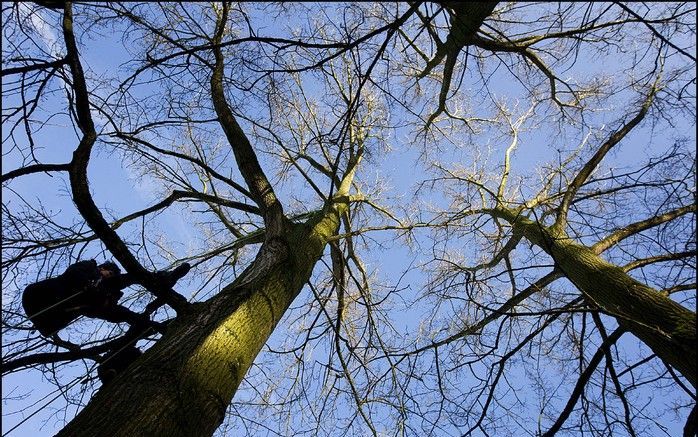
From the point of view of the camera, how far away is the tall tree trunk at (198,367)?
174 centimetres

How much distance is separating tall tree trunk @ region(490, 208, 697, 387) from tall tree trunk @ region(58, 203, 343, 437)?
162 cm

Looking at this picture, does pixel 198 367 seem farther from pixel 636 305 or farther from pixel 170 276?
pixel 636 305

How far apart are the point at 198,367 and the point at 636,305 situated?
2497 millimetres

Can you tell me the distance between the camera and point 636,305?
2.68m

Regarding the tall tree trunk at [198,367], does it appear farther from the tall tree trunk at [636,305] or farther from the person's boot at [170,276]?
the tall tree trunk at [636,305]

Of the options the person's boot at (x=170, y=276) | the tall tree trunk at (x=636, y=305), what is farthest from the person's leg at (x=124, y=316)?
the tall tree trunk at (x=636, y=305)

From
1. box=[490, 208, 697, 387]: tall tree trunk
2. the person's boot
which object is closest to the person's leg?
the person's boot

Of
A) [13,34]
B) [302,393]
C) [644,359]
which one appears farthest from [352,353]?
[13,34]

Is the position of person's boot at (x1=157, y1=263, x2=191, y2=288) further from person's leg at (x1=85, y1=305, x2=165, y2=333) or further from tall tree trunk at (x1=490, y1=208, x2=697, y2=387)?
tall tree trunk at (x1=490, y1=208, x2=697, y2=387)

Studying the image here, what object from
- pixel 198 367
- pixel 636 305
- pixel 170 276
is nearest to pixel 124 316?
pixel 170 276

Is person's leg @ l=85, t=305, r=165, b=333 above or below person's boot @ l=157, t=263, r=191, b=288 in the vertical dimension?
below

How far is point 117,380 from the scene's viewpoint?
1923 millimetres

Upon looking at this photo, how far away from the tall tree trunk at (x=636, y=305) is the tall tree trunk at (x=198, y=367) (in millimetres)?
1618

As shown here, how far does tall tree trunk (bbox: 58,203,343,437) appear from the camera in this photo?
1735 mm
